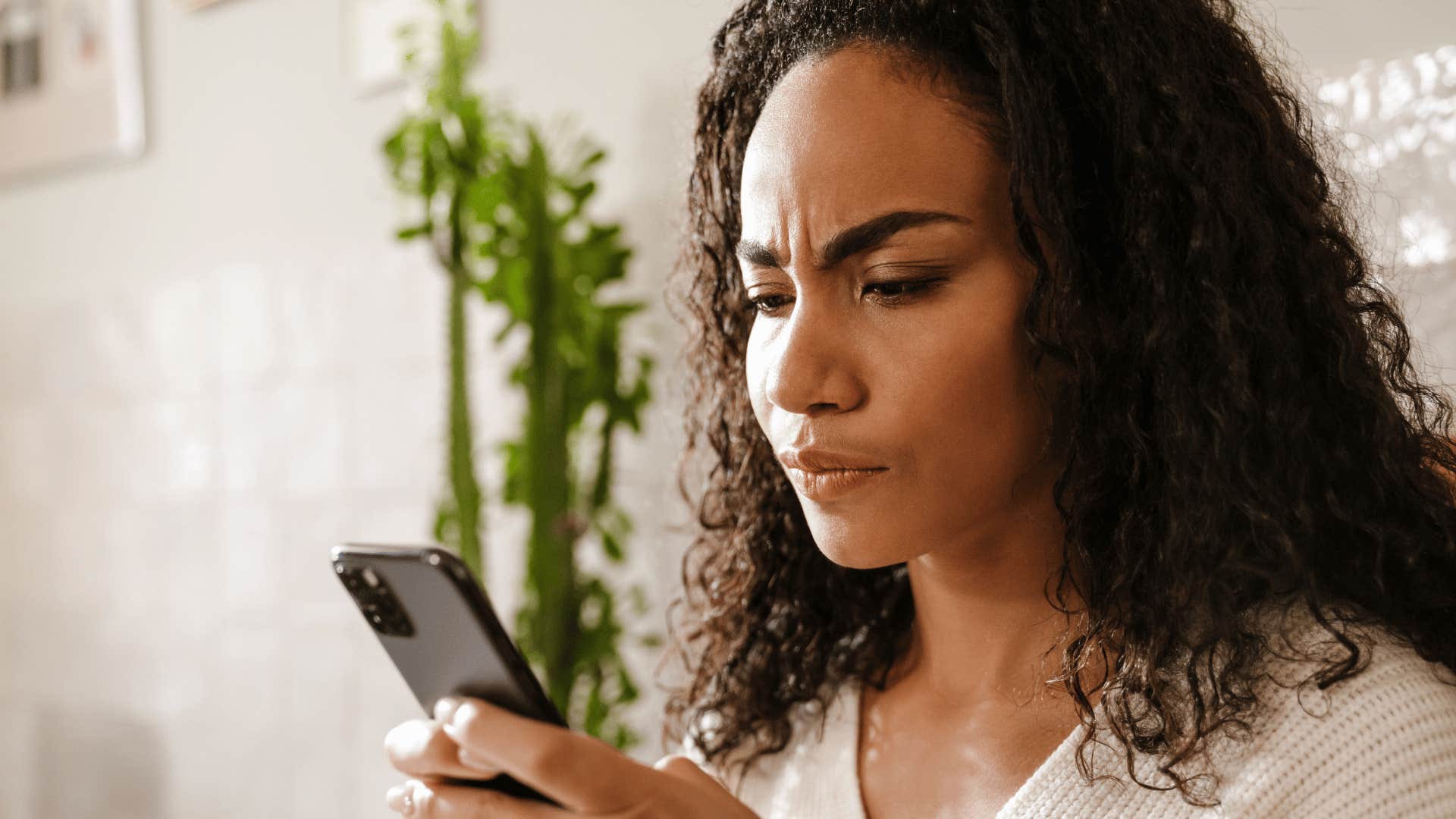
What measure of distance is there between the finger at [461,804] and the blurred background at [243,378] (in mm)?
732

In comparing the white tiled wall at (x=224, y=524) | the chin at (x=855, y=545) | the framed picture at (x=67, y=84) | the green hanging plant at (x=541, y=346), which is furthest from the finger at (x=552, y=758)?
the framed picture at (x=67, y=84)

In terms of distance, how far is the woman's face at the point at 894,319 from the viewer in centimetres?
74

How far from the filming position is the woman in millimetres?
732

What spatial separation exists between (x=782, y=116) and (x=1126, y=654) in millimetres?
402

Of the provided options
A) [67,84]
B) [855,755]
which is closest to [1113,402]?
[855,755]

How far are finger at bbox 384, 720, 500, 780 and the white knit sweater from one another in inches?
13.0

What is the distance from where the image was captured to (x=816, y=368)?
29.9 inches

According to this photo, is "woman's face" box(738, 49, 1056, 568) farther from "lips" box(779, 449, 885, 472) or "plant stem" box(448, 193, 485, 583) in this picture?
"plant stem" box(448, 193, 485, 583)

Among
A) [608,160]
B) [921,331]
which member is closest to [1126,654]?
[921,331]

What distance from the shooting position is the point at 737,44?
0.95 metres

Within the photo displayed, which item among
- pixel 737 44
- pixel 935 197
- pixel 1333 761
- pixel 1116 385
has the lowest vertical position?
pixel 1333 761

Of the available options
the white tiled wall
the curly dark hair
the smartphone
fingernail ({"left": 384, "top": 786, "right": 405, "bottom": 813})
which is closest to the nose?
the curly dark hair

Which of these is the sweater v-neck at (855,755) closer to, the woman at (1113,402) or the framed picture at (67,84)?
the woman at (1113,402)

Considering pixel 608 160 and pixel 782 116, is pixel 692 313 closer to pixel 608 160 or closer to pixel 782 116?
pixel 782 116
